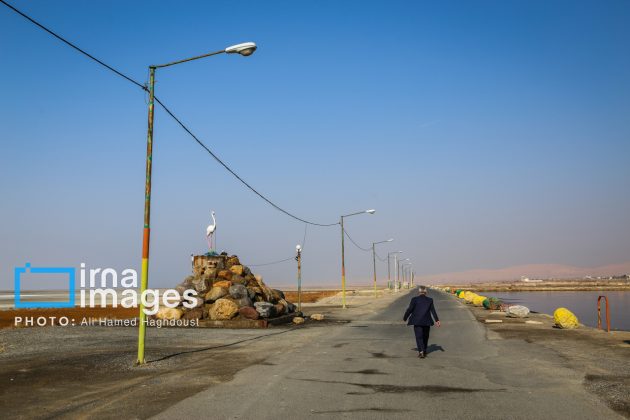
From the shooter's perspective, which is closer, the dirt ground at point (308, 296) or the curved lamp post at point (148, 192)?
the curved lamp post at point (148, 192)

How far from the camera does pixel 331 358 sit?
1359 cm

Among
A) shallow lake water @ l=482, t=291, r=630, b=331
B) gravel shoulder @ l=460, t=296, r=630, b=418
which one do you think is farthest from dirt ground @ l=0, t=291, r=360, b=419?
shallow lake water @ l=482, t=291, r=630, b=331

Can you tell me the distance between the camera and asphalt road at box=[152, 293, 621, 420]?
7758 mm

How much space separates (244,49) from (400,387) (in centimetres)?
970

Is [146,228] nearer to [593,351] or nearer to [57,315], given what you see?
[593,351]

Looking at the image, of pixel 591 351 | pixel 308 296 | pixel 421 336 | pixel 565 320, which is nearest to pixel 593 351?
pixel 591 351

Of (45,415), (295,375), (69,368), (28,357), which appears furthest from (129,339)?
(45,415)

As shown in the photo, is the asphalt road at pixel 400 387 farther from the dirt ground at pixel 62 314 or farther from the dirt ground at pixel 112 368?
the dirt ground at pixel 62 314

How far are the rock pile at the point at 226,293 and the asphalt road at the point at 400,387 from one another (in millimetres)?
9304

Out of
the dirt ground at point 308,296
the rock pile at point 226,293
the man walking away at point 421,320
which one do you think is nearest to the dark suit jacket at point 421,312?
the man walking away at point 421,320

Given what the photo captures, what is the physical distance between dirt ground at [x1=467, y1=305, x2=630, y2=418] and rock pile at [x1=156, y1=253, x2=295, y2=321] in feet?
36.2

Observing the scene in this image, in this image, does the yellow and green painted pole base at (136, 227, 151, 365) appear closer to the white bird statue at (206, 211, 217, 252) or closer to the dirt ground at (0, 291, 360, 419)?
the dirt ground at (0, 291, 360, 419)

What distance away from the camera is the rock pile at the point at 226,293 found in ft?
81.2

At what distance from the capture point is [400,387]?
9.62 m
